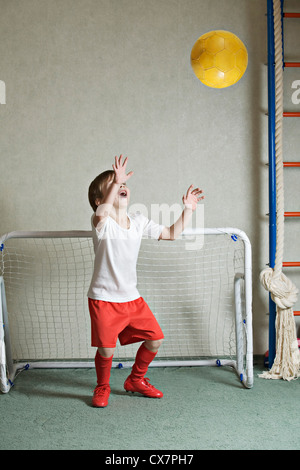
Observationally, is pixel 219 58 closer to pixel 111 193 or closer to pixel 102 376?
pixel 111 193

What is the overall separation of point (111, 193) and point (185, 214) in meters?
0.36

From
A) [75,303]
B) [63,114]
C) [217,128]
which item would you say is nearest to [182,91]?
[217,128]

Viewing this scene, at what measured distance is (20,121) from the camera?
2.59 metres

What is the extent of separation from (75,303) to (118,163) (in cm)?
104

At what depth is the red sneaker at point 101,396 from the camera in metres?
2.01

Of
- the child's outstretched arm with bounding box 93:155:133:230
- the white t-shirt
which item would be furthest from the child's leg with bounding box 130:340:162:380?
the child's outstretched arm with bounding box 93:155:133:230

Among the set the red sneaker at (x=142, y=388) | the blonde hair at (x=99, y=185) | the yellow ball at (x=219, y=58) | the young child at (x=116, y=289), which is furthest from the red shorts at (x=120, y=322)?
the yellow ball at (x=219, y=58)

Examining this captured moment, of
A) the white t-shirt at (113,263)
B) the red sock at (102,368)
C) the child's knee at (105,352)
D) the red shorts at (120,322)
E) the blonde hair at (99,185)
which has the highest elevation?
the blonde hair at (99,185)

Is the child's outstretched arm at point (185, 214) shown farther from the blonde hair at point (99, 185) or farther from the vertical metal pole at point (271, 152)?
the vertical metal pole at point (271, 152)

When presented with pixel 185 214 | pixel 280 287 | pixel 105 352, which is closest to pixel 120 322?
pixel 105 352

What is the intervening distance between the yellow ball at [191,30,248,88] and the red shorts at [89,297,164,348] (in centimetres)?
106

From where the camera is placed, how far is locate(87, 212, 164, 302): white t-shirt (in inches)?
81.4

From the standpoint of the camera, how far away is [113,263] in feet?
6.81
